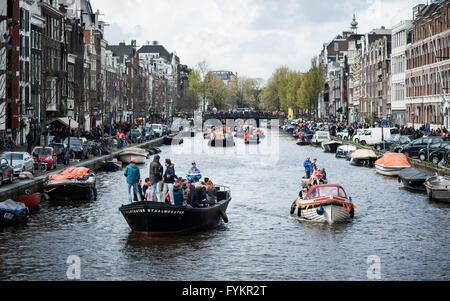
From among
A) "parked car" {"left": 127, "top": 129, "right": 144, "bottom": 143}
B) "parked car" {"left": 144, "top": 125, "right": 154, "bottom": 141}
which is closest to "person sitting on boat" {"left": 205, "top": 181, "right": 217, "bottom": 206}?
"parked car" {"left": 127, "top": 129, "right": 144, "bottom": 143}

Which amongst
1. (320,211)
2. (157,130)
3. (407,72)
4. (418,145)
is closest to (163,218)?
(320,211)

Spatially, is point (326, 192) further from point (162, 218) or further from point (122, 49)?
point (122, 49)

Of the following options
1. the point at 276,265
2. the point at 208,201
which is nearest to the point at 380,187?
the point at 208,201

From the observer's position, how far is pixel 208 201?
112 feet

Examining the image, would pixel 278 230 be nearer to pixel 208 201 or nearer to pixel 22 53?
pixel 208 201

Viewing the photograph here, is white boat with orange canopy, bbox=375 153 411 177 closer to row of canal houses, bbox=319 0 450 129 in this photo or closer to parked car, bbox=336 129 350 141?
row of canal houses, bbox=319 0 450 129

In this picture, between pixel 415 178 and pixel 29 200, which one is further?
pixel 415 178

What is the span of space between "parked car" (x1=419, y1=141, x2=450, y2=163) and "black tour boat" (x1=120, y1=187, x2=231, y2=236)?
93.4 ft

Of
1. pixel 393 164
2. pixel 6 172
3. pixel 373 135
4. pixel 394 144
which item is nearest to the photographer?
pixel 6 172

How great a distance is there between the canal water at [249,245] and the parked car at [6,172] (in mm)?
2334

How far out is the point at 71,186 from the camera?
43281 millimetres

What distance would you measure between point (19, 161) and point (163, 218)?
17548 millimetres

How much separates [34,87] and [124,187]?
3361cm

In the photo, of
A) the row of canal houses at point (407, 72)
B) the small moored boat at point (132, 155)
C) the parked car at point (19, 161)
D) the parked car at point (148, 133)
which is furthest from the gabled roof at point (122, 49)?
the parked car at point (19, 161)
